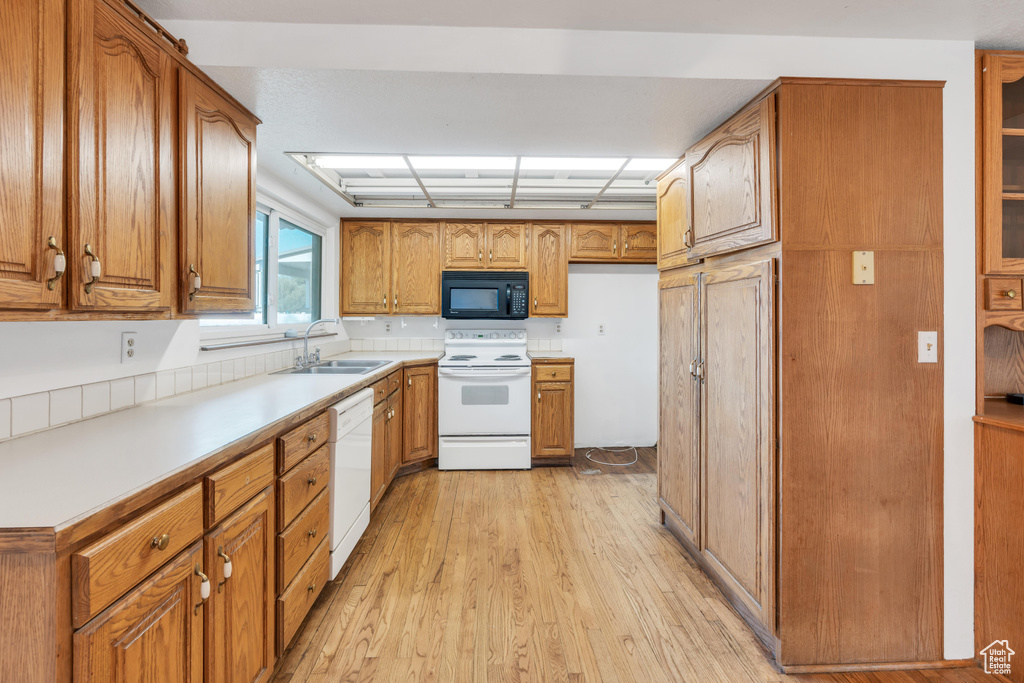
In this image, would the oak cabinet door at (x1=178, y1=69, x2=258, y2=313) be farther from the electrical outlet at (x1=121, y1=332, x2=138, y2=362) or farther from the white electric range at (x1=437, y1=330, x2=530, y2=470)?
the white electric range at (x1=437, y1=330, x2=530, y2=470)

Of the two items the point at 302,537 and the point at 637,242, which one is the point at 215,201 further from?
the point at 637,242

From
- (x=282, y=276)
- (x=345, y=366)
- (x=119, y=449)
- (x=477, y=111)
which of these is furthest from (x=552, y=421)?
(x=119, y=449)

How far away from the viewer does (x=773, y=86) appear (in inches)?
68.0

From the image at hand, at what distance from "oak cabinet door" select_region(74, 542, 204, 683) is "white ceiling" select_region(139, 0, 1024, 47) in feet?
5.65

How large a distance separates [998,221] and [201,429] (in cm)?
282

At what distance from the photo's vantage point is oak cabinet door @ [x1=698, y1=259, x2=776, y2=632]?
1722 millimetres

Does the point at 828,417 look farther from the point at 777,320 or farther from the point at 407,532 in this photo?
the point at 407,532

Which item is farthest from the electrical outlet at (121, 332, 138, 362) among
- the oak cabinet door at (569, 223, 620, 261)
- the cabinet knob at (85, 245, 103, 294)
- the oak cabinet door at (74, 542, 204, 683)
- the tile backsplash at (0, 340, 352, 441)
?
the oak cabinet door at (569, 223, 620, 261)

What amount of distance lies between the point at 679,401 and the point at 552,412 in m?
1.57

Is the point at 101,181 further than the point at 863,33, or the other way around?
the point at 863,33

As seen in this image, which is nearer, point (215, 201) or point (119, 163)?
point (119, 163)

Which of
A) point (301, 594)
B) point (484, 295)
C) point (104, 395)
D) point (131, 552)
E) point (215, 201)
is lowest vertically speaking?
point (301, 594)

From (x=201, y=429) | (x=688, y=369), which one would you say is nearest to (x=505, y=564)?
(x=688, y=369)

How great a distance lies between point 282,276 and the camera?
3.33 metres
